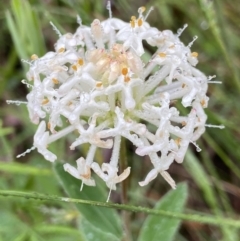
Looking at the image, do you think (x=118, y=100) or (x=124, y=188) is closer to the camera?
(x=118, y=100)

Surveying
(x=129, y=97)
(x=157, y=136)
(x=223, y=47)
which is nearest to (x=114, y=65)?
(x=129, y=97)

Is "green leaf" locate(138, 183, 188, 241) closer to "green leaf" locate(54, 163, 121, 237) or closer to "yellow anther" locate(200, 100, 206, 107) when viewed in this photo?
"green leaf" locate(54, 163, 121, 237)

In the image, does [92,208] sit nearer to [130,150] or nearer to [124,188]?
[124,188]

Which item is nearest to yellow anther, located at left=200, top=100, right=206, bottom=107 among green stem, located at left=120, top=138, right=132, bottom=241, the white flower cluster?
the white flower cluster

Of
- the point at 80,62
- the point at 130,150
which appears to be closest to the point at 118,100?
the point at 80,62

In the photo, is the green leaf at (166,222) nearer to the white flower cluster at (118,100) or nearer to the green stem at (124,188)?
the green stem at (124,188)
